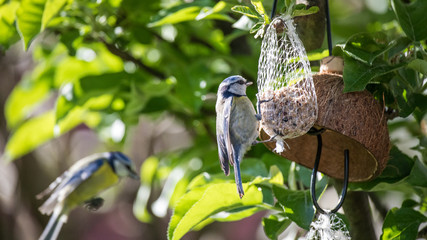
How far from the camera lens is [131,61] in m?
2.19

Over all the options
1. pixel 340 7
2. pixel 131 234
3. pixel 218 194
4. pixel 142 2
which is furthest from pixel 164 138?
pixel 218 194


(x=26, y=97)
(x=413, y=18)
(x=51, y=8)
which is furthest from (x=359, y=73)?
(x=26, y=97)

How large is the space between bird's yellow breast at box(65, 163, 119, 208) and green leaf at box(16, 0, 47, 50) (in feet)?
2.73

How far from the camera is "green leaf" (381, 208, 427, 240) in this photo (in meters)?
1.52

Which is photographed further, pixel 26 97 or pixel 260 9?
pixel 26 97

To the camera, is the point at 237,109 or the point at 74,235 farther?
the point at 74,235

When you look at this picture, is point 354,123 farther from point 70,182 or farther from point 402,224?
point 70,182

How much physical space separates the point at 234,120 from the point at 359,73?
313 mm

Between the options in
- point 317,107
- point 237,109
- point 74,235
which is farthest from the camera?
point 74,235

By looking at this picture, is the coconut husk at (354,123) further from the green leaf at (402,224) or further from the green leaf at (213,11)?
the green leaf at (213,11)

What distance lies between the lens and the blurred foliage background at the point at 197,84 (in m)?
1.47

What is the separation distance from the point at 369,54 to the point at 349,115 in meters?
0.16

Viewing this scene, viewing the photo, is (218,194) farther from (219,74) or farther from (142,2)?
(142,2)

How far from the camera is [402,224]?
5.01 ft
